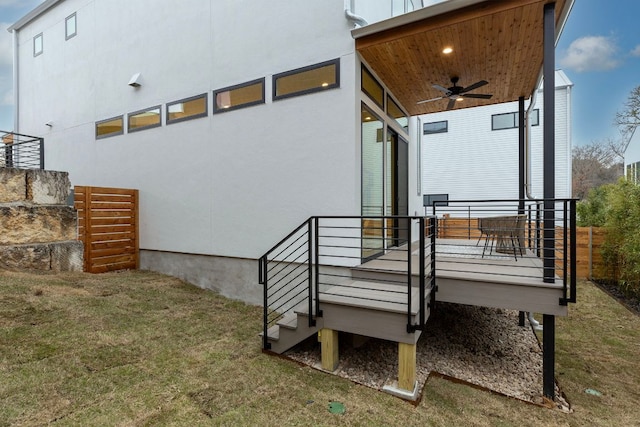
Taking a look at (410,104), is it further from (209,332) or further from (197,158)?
(209,332)

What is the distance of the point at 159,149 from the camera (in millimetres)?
7176

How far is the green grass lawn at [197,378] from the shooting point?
2.62 m

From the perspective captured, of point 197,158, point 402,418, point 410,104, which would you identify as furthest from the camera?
point 410,104

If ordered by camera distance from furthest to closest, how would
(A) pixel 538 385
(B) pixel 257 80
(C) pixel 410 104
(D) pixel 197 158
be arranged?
(C) pixel 410 104 < (D) pixel 197 158 < (B) pixel 257 80 < (A) pixel 538 385

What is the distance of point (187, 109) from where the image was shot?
673cm

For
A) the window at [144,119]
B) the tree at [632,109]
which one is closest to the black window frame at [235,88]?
the window at [144,119]

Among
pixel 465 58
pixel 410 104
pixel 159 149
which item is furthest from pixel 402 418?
pixel 159 149

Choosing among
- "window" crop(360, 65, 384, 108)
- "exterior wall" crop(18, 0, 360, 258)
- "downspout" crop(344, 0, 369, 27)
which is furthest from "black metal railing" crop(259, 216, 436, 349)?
"downspout" crop(344, 0, 369, 27)

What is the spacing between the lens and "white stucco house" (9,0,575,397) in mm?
3566

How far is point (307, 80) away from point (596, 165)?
2279 cm

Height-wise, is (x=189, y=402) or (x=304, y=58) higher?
(x=304, y=58)

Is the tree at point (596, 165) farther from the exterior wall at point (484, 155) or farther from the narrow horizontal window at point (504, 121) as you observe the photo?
the narrow horizontal window at point (504, 121)

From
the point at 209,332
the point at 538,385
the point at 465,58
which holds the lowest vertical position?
the point at 538,385

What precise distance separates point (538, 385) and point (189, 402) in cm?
353
